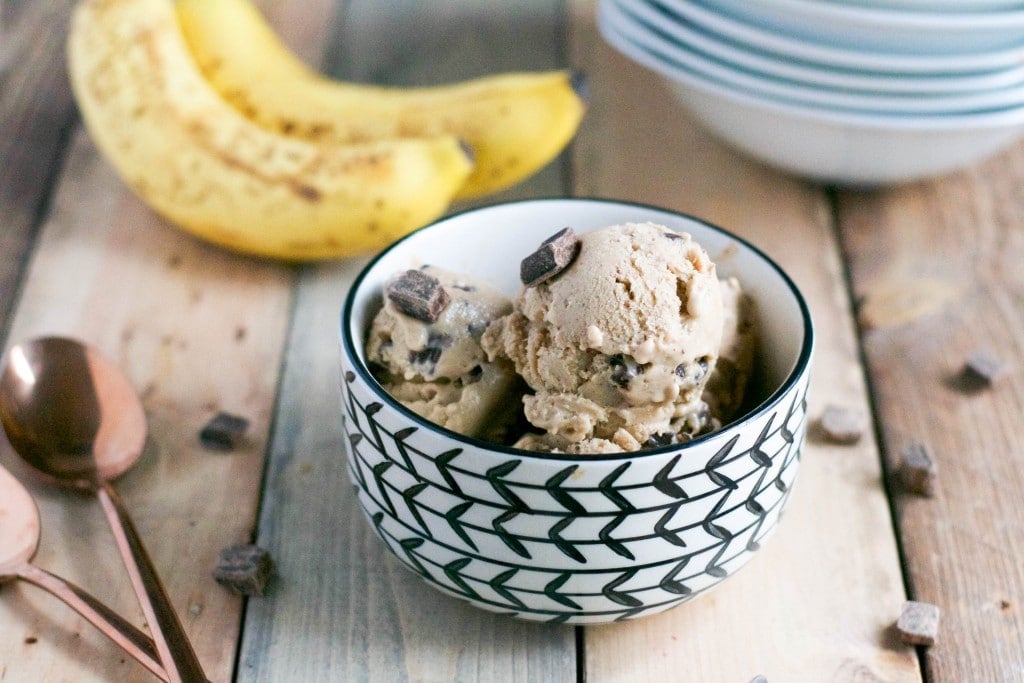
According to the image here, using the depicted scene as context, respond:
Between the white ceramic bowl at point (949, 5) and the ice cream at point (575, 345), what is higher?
the white ceramic bowl at point (949, 5)

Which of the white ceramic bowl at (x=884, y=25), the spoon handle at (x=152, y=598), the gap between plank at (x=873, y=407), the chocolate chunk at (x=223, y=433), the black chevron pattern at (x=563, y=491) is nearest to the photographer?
the black chevron pattern at (x=563, y=491)

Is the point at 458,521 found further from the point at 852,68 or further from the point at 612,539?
the point at 852,68

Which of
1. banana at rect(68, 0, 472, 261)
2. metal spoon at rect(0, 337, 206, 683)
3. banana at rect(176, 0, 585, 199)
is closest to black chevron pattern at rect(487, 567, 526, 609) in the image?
metal spoon at rect(0, 337, 206, 683)

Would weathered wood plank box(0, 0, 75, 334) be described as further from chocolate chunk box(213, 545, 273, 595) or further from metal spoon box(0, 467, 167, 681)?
chocolate chunk box(213, 545, 273, 595)

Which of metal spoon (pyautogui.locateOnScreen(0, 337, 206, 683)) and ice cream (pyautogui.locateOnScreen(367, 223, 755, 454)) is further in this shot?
metal spoon (pyautogui.locateOnScreen(0, 337, 206, 683))

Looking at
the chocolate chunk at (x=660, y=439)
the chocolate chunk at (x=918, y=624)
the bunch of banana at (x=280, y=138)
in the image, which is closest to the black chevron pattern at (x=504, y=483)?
the chocolate chunk at (x=660, y=439)

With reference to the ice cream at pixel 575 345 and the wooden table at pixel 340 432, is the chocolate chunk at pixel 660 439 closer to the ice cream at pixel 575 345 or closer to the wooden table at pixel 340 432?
the ice cream at pixel 575 345
